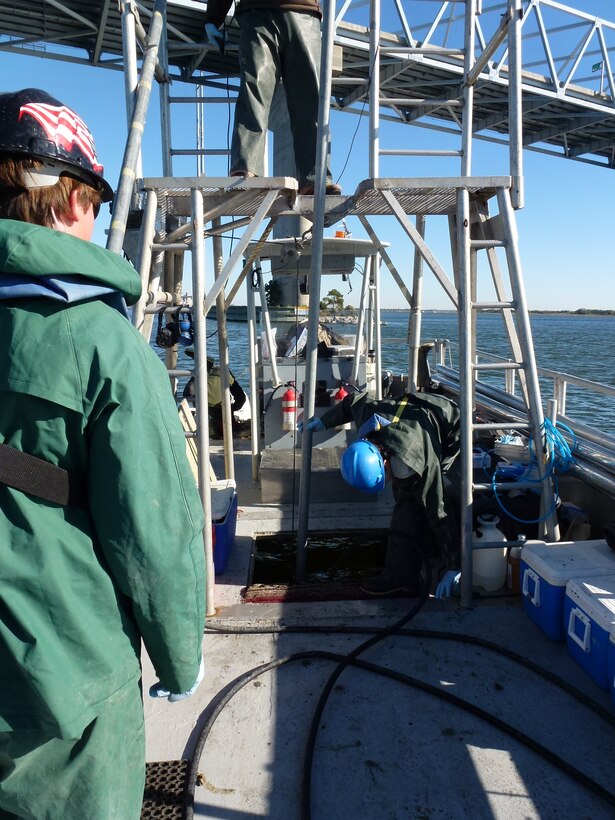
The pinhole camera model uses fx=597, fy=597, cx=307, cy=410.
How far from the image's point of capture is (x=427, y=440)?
13.5 ft

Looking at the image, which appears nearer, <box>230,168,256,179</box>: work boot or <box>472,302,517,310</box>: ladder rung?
<box>472,302,517,310</box>: ladder rung

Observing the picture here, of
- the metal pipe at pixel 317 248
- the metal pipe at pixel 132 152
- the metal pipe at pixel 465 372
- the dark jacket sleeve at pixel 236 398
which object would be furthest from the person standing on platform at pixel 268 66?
the dark jacket sleeve at pixel 236 398

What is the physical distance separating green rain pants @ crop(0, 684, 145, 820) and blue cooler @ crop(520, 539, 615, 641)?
2783 mm

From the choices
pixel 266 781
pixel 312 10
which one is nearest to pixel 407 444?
pixel 266 781

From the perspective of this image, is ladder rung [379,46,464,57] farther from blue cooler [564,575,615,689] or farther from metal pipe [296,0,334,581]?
blue cooler [564,575,615,689]

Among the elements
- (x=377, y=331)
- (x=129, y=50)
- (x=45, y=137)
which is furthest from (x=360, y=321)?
(x=45, y=137)

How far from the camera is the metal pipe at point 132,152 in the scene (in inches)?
111

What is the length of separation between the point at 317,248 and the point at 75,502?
3.32m

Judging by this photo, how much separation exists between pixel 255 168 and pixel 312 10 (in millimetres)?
1260

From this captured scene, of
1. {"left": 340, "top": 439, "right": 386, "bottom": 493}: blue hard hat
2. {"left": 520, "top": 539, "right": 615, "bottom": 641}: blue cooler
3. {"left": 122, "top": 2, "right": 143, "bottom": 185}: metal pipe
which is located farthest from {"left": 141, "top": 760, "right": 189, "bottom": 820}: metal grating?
{"left": 122, "top": 2, "right": 143, "bottom": 185}: metal pipe

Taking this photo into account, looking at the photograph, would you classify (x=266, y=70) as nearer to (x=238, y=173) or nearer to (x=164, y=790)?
(x=238, y=173)

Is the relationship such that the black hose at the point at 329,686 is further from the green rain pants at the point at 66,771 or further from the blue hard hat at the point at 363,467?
the green rain pants at the point at 66,771

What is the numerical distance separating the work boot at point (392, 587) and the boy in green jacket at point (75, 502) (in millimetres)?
2850

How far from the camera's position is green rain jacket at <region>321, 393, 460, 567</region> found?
402 centimetres
